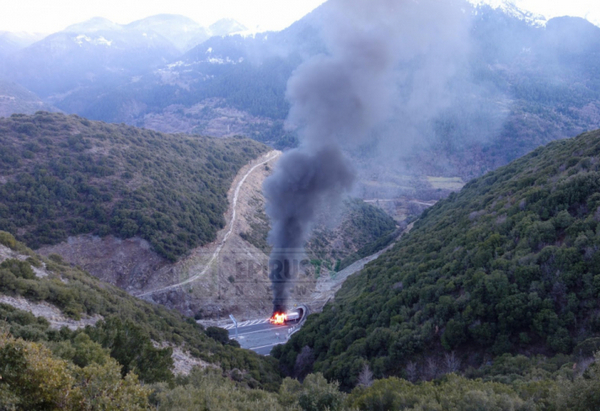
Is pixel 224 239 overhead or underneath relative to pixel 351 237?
overhead

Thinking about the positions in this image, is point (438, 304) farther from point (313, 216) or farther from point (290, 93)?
point (290, 93)

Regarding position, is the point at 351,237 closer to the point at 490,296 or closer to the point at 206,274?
the point at 206,274

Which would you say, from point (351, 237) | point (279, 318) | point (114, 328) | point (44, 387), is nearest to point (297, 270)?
point (279, 318)

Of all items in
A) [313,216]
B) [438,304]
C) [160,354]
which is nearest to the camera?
[160,354]

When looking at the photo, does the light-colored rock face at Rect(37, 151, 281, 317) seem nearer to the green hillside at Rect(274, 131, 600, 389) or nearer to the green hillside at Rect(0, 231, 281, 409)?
the green hillside at Rect(0, 231, 281, 409)

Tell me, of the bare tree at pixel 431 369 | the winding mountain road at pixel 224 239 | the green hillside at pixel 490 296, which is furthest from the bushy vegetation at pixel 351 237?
the bare tree at pixel 431 369

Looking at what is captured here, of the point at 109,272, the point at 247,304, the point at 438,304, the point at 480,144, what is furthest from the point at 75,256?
the point at 480,144
